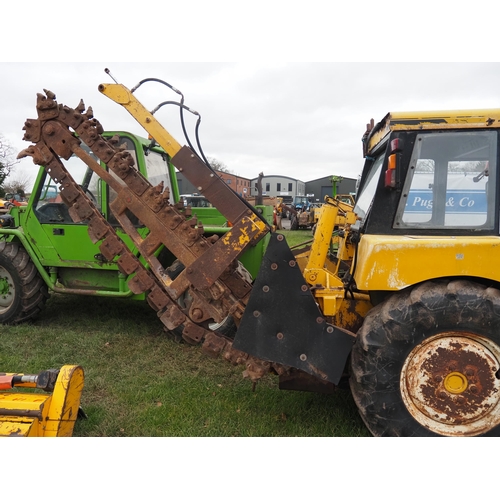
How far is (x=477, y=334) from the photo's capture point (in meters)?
2.42

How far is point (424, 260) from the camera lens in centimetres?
247

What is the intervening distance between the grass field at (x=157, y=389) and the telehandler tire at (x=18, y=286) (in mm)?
179

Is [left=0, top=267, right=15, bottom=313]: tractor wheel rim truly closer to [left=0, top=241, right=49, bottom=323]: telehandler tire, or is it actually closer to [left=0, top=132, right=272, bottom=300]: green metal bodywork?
[left=0, top=241, right=49, bottom=323]: telehandler tire

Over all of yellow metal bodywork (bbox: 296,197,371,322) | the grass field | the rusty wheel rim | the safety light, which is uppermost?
the safety light

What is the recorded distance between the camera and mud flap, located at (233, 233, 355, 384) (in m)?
2.63

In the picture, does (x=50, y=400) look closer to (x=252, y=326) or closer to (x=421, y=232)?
(x=252, y=326)

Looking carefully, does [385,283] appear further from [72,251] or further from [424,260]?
[72,251]

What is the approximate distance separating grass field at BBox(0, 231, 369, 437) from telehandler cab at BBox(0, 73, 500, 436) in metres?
0.43

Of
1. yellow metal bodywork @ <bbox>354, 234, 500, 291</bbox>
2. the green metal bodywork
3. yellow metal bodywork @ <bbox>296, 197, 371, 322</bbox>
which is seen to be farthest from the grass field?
yellow metal bodywork @ <bbox>354, 234, 500, 291</bbox>

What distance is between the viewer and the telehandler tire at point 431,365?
2414 millimetres

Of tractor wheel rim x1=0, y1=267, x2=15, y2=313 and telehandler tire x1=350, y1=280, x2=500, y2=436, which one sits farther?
tractor wheel rim x1=0, y1=267, x2=15, y2=313

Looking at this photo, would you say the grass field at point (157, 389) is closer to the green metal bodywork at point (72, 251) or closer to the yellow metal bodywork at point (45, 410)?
the yellow metal bodywork at point (45, 410)

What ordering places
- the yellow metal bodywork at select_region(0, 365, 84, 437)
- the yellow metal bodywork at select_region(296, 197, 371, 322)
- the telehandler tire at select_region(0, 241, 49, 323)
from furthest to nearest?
the telehandler tire at select_region(0, 241, 49, 323) → the yellow metal bodywork at select_region(296, 197, 371, 322) → the yellow metal bodywork at select_region(0, 365, 84, 437)

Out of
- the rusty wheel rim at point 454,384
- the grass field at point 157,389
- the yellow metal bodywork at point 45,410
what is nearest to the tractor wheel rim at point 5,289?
the grass field at point 157,389
